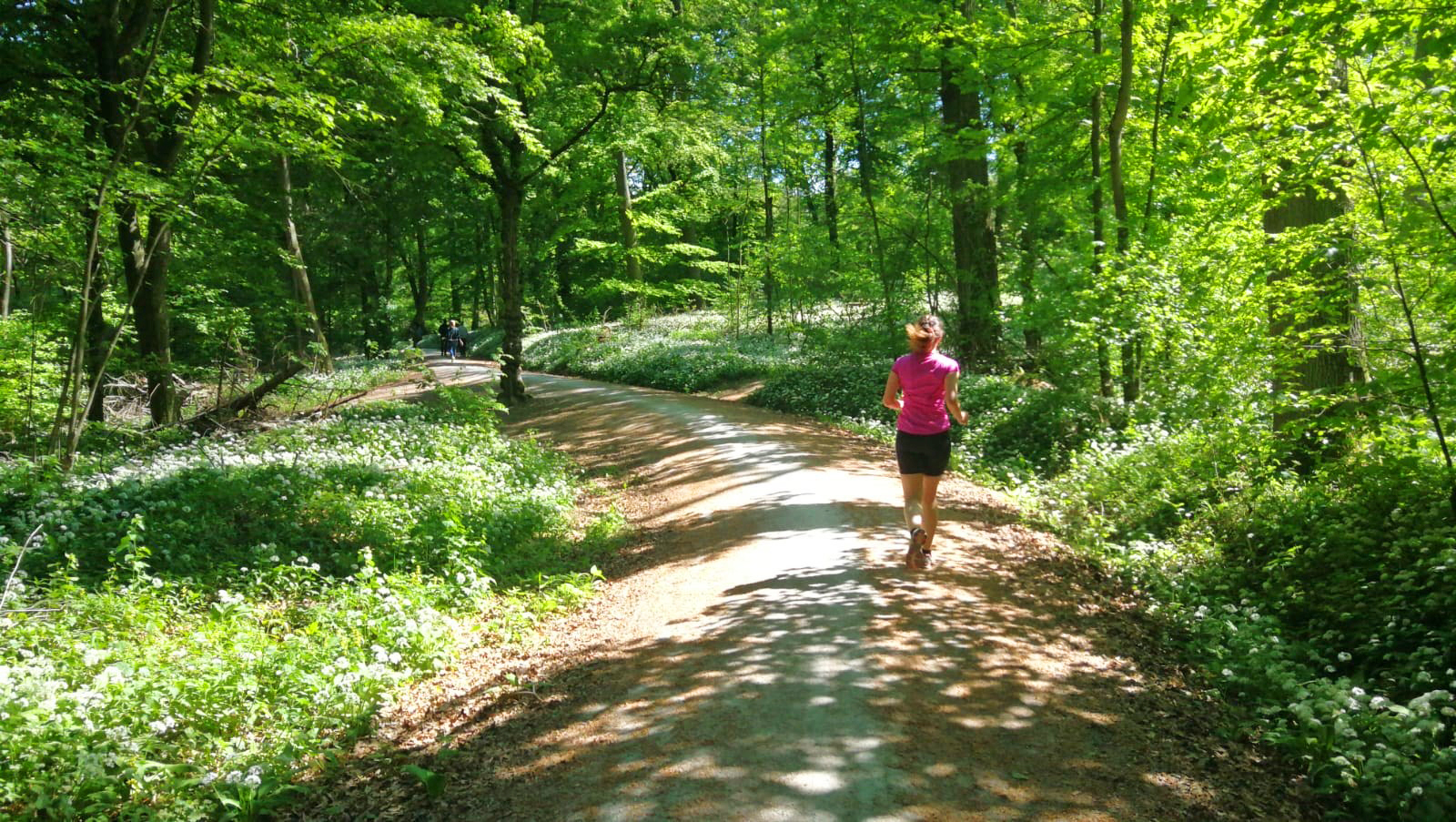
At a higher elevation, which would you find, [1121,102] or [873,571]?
[1121,102]

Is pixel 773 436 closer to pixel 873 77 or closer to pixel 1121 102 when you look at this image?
pixel 1121 102

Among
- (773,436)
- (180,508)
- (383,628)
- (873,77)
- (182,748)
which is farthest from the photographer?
(873,77)

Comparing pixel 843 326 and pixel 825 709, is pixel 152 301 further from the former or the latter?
pixel 843 326

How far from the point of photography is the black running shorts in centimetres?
692

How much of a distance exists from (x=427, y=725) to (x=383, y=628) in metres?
1.10

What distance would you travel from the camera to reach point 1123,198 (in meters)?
12.2

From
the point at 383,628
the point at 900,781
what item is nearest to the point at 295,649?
the point at 383,628

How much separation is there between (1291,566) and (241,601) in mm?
7968

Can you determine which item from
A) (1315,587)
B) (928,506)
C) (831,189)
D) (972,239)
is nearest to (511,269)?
(972,239)

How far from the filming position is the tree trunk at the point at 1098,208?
11352 millimetres

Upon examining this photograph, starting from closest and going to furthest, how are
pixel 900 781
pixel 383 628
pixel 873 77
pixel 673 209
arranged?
pixel 900 781 < pixel 383 628 < pixel 873 77 < pixel 673 209

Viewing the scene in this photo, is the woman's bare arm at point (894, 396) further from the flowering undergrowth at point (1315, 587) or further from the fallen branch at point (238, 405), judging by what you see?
the fallen branch at point (238, 405)

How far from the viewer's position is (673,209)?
1287 inches

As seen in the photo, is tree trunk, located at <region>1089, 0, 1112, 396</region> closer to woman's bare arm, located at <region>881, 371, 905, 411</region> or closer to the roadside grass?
the roadside grass
